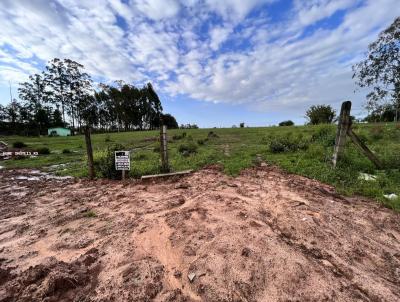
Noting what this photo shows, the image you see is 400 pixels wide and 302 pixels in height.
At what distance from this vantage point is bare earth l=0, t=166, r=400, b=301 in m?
2.33

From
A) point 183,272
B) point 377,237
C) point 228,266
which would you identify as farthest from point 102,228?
point 377,237

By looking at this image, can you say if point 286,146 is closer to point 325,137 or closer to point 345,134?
point 325,137

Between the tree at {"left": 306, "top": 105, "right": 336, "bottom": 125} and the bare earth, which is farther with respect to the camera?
the tree at {"left": 306, "top": 105, "right": 336, "bottom": 125}

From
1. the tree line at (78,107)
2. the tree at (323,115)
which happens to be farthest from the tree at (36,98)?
the tree at (323,115)

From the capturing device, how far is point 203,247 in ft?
9.77

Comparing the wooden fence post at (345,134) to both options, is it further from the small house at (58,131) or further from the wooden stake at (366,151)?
the small house at (58,131)

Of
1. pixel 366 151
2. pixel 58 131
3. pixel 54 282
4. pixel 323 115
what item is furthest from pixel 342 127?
pixel 58 131

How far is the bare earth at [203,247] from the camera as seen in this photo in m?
2.33

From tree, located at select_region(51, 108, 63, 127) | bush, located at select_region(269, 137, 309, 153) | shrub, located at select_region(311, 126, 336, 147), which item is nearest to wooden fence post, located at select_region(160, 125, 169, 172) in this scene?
bush, located at select_region(269, 137, 309, 153)

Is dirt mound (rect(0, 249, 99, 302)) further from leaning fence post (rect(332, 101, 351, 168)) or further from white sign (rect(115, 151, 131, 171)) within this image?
leaning fence post (rect(332, 101, 351, 168))

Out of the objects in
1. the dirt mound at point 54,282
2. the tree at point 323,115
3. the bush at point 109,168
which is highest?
the tree at point 323,115

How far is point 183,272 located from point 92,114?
55.7m

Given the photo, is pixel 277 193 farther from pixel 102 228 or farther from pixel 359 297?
pixel 102 228

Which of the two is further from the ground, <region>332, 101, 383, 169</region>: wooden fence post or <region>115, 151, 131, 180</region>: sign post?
<region>332, 101, 383, 169</region>: wooden fence post
